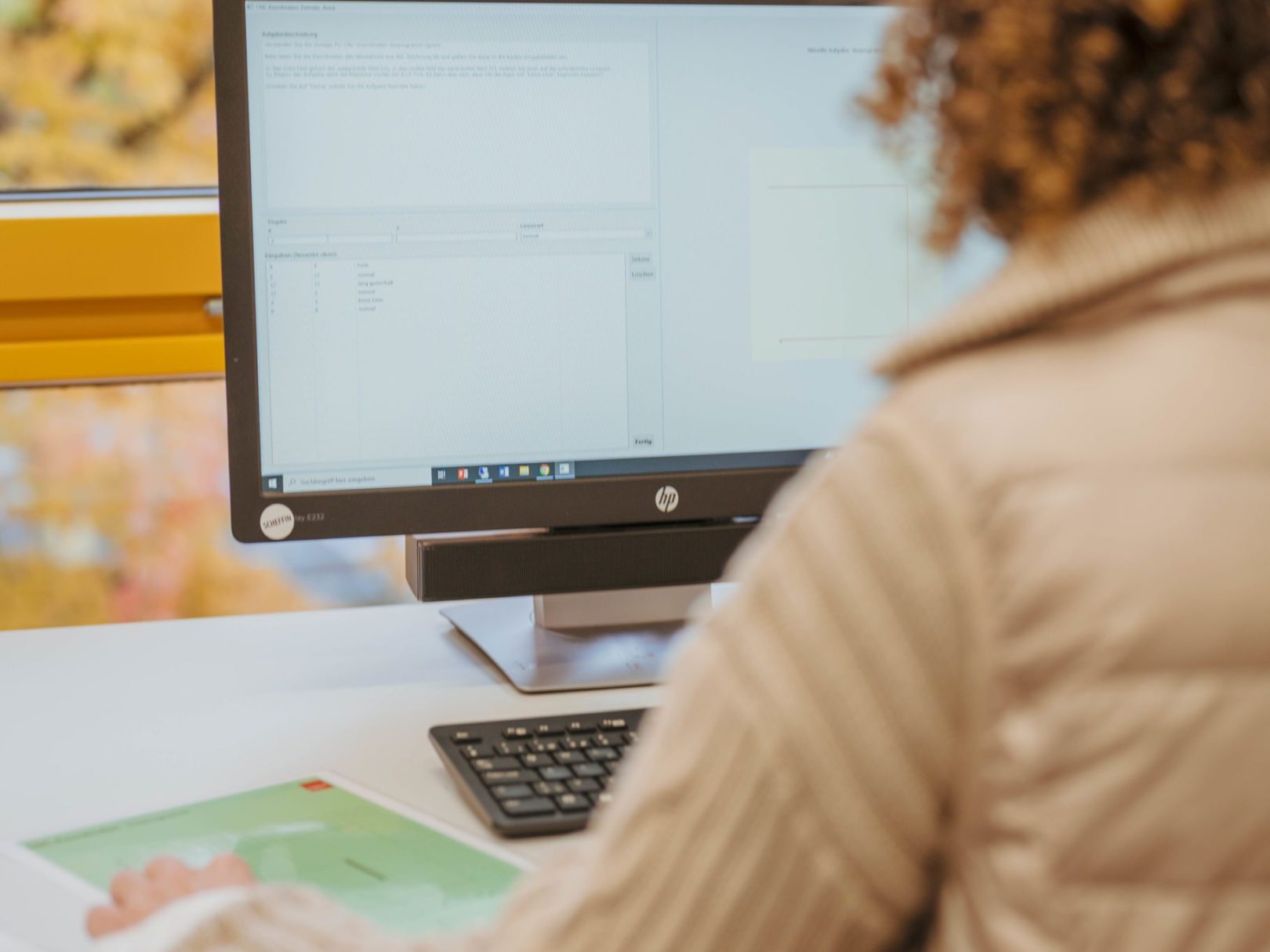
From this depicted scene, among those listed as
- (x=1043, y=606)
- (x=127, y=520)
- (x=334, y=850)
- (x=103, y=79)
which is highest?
(x=103, y=79)

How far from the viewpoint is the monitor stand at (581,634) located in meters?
1.07

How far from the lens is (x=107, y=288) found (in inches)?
52.0

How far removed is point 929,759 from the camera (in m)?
0.41

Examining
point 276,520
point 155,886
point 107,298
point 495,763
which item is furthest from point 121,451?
point 155,886

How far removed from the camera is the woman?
1.31 feet

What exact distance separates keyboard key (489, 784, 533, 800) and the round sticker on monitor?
33 centimetres

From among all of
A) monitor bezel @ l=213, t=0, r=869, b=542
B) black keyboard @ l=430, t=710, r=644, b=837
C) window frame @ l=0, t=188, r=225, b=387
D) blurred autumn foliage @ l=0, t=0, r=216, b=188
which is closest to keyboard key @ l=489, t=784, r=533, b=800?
black keyboard @ l=430, t=710, r=644, b=837

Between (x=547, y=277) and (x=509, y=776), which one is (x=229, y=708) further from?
(x=547, y=277)

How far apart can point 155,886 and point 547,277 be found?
1.85 ft

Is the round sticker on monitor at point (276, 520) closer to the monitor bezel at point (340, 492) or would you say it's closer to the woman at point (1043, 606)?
the monitor bezel at point (340, 492)

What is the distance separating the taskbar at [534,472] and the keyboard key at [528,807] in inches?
13.4

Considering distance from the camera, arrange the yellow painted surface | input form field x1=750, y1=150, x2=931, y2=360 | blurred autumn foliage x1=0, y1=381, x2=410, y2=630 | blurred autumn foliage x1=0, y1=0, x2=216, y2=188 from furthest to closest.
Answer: blurred autumn foliage x1=0, y1=0, x2=216, y2=188 → blurred autumn foliage x1=0, y1=381, x2=410, y2=630 → the yellow painted surface → input form field x1=750, y1=150, x2=931, y2=360

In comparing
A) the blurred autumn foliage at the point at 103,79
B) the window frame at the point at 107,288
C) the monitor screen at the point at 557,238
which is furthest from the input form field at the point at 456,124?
the blurred autumn foliage at the point at 103,79

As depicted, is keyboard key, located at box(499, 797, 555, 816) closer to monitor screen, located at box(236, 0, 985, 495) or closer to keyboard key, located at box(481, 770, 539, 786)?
keyboard key, located at box(481, 770, 539, 786)
